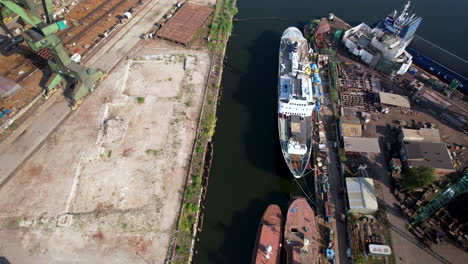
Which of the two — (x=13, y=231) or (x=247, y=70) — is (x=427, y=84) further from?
(x=13, y=231)

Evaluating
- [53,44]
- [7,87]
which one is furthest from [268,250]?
[7,87]

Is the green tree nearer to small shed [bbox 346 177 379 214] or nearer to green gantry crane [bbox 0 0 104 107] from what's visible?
small shed [bbox 346 177 379 214]

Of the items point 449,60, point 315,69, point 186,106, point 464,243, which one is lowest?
point 464,243

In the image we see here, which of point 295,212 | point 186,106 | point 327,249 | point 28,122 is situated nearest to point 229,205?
point 295,212

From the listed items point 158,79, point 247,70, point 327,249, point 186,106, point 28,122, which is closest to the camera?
point 327,249

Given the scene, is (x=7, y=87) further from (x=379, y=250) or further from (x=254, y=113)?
(x=379, y=250)

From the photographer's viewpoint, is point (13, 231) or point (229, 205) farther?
point (229, 205)

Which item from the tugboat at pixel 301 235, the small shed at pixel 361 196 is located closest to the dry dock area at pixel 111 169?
the tugboat at pixel 301 235

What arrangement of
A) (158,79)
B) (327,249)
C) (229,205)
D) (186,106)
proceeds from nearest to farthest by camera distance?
(327,249) → (229,205) → (186,106) → (158,79)

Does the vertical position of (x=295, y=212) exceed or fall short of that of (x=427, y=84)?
it falls short
